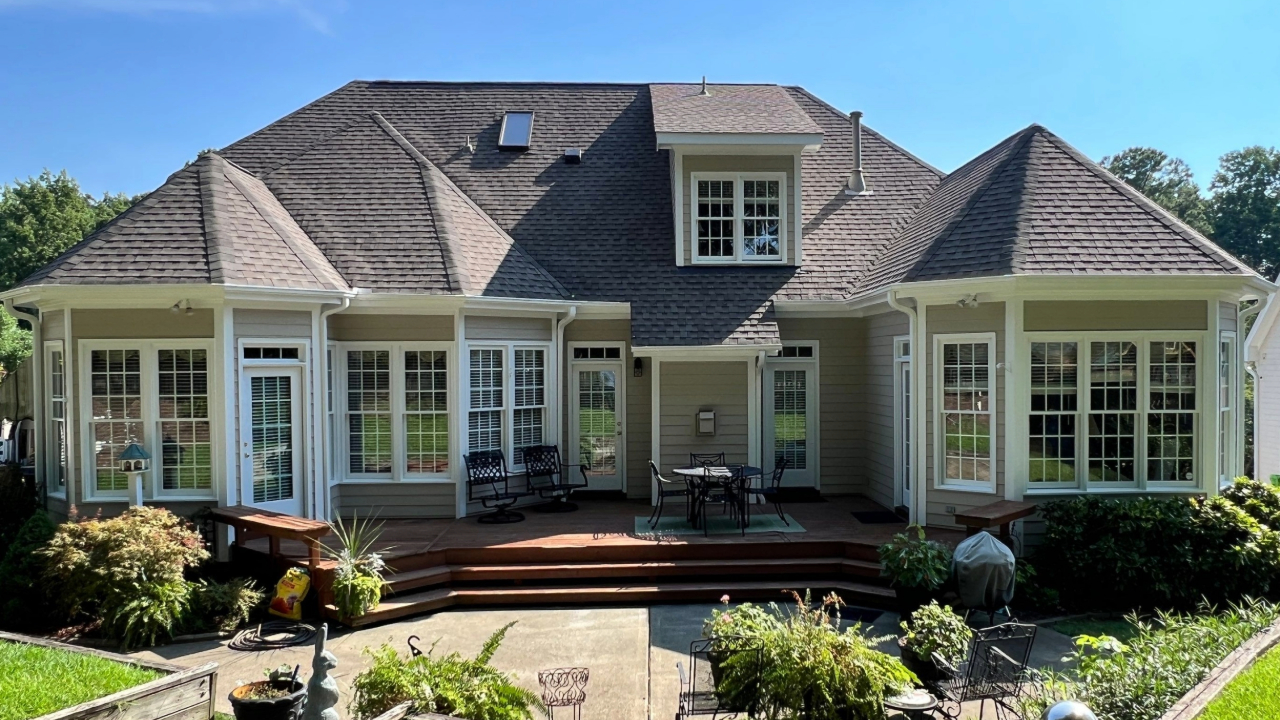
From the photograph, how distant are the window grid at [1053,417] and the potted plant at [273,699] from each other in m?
7.84

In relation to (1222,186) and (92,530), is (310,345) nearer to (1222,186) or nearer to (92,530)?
(92,530)

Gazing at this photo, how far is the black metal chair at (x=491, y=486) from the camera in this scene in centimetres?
1017

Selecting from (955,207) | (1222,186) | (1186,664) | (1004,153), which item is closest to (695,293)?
(955,207)

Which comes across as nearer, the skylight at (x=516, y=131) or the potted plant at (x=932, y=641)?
the potted plant at (x=932, y=641)

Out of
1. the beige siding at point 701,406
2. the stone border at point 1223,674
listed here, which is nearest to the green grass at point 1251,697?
the stone border at point 1223,674

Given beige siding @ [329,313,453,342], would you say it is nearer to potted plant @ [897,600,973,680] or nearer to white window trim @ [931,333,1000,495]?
white window trim @ [931,333,1000,495]

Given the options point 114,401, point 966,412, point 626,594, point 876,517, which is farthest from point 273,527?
point 966,412

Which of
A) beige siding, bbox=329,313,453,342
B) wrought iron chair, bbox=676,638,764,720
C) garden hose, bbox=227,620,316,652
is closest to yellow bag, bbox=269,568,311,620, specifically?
garden hose, bbox=227,620,316,652

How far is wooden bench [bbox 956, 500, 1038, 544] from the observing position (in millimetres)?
7801

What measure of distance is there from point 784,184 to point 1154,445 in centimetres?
640

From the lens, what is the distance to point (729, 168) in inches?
485

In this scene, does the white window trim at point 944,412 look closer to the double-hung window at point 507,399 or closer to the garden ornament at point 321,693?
the double-hung window at point 507,399

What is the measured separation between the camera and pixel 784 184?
12.3 metres

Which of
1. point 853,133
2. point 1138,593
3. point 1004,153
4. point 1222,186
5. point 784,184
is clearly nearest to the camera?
point 1138,593
